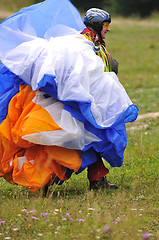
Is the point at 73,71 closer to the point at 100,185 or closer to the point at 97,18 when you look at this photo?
the point at 97,18

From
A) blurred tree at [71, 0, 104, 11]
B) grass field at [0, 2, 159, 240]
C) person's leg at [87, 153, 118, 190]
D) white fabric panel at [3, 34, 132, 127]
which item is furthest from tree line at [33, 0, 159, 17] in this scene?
white fabric panel at [3, 34, 132, 127]

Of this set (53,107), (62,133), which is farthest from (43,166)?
(53,107)

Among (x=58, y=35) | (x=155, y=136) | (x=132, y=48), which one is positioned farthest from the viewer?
(x=132, y=48)

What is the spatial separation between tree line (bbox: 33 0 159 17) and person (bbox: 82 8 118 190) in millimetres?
43595

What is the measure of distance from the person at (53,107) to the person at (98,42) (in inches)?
3.8

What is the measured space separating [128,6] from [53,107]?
152 feet

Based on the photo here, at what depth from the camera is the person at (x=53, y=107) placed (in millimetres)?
4289

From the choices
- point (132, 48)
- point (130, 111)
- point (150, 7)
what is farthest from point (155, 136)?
point (150, 7)

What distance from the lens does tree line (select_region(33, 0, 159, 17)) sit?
156 ft

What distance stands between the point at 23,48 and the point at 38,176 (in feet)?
4.23

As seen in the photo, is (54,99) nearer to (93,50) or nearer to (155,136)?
(93,50)

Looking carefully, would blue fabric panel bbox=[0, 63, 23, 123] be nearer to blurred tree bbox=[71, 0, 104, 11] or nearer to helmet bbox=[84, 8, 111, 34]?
helmet bbox=[84, 8, 111, 34]

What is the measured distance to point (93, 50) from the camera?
15.5 feet

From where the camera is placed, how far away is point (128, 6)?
160 ft
